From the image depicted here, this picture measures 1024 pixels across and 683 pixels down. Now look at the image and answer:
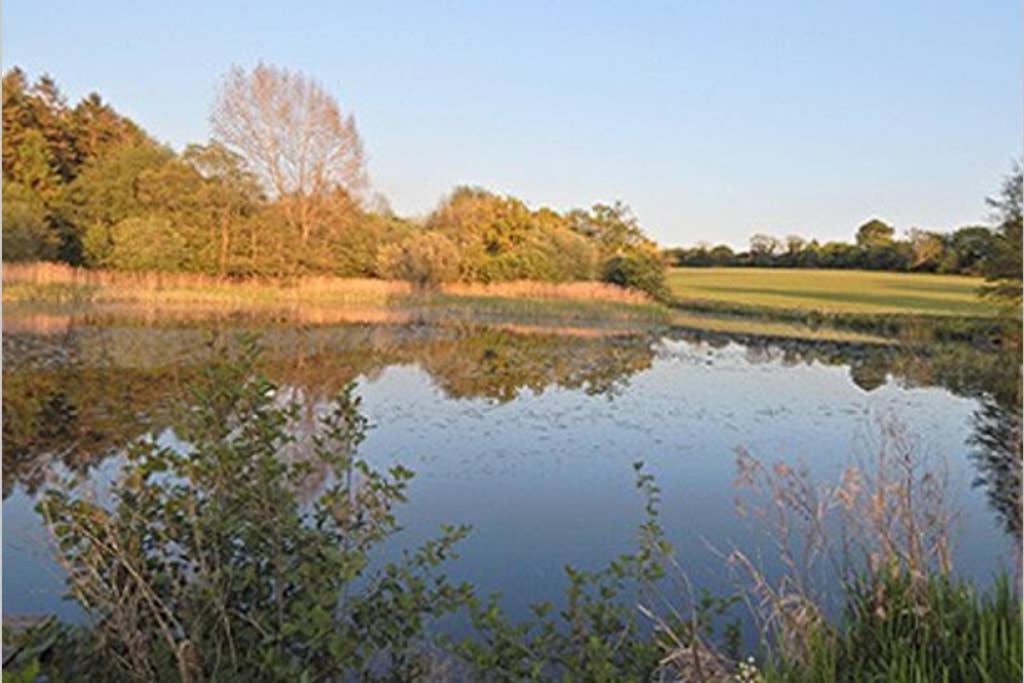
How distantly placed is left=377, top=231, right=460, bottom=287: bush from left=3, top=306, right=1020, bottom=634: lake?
11.2 metres

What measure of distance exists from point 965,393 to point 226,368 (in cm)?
1320

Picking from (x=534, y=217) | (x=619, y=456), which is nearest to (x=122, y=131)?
(x=534, y=217)

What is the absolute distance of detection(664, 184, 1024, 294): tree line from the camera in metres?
22.2

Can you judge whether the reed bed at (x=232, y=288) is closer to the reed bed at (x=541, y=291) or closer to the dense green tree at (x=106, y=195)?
the reed bed at (x=541, y=291)

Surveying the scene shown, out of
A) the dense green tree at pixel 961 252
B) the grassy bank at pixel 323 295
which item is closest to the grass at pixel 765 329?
the grassy bank at pixel 323 295

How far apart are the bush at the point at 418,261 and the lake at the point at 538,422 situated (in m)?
11.2

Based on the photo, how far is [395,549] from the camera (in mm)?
5121

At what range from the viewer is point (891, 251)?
49.2 meters

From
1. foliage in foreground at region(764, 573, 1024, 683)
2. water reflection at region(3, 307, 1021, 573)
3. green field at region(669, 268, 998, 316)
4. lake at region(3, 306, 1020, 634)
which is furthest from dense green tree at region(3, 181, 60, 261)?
foliage in foreground at region(764, 573, 1024, 683)

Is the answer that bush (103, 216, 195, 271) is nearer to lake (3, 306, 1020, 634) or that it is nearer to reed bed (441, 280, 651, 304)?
lake (3, 306, 1020, 634)

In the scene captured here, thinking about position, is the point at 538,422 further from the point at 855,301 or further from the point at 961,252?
the point at 961,252

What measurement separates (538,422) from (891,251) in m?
45.8

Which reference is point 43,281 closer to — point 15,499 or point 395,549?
point 15,499

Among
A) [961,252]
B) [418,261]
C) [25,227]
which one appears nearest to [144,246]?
[25,227]
